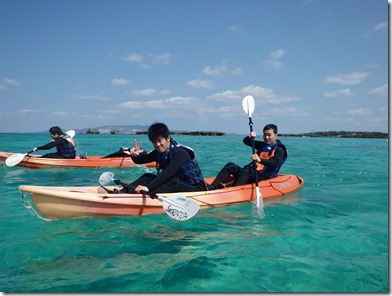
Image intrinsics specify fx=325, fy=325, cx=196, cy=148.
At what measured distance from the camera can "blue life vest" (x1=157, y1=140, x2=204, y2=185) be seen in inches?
211

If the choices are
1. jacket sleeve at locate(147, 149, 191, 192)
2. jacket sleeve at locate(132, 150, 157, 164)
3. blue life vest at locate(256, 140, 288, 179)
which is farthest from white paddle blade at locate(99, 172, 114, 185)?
blue life vest at locate(256, 140, 288, 179)

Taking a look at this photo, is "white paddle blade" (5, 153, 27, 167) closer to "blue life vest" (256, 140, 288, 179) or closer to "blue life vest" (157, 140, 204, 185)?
"blue life vest" (157, 140, 204, 185)

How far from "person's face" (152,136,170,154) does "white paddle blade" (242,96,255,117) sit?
3848 mm

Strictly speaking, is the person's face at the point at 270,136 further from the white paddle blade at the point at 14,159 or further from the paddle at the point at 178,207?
the white paddle blade at the point at 14,159

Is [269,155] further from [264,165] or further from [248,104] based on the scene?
[248,104]

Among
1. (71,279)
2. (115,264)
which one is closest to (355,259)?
(115,264)

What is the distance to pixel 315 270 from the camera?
3617mm

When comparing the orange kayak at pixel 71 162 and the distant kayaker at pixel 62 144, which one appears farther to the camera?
the orange kayak at pixel 71 162

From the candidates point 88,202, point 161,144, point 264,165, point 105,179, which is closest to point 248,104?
point 264,165

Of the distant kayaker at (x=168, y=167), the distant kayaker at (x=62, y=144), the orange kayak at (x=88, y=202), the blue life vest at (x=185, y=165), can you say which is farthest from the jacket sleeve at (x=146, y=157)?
the distant kayaker at (x=62, y=144)

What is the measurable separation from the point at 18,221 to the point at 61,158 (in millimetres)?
7014

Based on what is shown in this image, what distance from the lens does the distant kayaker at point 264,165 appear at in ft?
22.9

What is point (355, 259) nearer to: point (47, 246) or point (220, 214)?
point (220, 214)

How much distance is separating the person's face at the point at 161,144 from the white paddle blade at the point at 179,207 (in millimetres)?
805
